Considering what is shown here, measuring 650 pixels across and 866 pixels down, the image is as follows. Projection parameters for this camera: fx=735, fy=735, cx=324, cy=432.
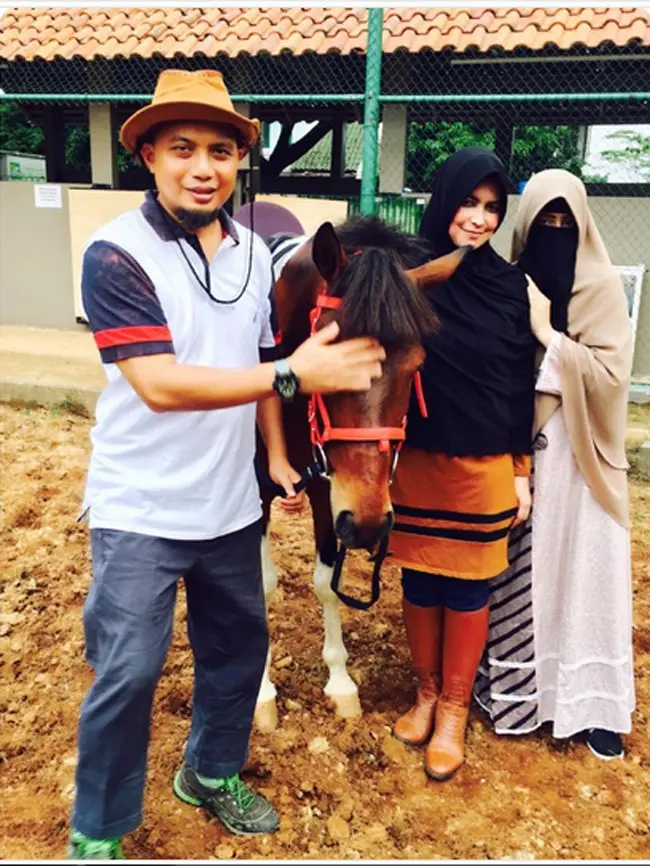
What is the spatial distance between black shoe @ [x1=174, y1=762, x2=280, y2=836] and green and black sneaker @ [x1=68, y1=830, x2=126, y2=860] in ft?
1.42

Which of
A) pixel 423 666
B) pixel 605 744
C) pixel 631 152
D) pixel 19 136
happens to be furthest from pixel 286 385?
pixel 631 152

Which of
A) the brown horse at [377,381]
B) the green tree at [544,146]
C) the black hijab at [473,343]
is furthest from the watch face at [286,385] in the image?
the green tree at [544,146]

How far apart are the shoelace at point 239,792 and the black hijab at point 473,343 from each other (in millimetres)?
1152

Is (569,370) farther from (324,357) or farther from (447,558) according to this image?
(324,357)

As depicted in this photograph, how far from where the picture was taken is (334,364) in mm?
1591

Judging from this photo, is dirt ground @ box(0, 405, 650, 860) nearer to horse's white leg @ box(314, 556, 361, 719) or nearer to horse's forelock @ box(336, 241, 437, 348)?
horse's white leg @ box(314, 556, 361, 719)

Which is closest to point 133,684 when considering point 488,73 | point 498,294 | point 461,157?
point 498,294

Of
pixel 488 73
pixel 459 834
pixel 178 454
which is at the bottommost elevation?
pixel 459 834

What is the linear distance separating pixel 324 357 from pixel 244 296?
342 mm

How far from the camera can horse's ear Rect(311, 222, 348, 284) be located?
190cm

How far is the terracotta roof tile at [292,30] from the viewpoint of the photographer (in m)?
7.17

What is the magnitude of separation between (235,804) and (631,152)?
22.9 m

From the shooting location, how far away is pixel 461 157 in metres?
2.28

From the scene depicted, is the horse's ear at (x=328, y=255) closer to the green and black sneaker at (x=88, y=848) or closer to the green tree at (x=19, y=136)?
the green and black sneaker at (x=88, y=848)
